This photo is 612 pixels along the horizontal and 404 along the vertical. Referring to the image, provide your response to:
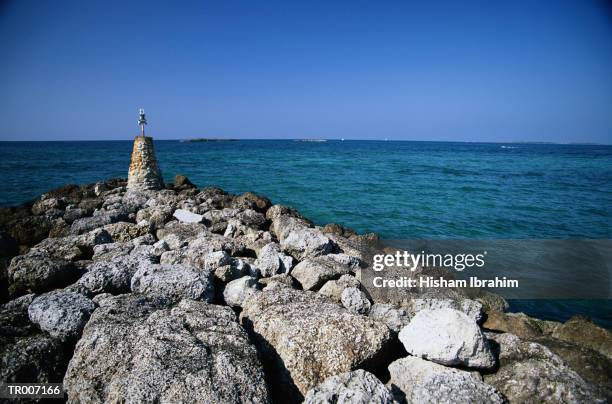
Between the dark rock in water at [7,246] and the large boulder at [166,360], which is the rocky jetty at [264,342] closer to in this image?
the large boulder at [166,360]

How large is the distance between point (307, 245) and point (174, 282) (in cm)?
336

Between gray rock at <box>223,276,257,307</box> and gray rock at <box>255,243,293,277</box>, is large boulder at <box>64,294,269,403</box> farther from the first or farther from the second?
gray rock at <box>255,243,293,277</box>

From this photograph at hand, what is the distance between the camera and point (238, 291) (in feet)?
18.4

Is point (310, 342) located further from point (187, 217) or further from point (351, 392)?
point (187, 217)

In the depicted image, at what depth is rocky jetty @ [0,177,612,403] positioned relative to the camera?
315 cm

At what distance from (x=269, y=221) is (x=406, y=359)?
8.41m

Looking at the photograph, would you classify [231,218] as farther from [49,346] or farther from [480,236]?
[480,236]

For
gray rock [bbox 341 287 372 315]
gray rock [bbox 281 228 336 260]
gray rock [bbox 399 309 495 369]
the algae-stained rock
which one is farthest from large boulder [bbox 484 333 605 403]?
gray rock [bbox 281 228 336 260]

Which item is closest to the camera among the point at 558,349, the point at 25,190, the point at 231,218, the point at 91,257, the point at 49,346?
the point at 49,346

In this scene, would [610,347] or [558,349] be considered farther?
[610,347]

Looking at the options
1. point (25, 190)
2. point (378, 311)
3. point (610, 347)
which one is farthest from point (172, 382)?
point (25, 190)

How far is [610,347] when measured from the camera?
4.83 metres

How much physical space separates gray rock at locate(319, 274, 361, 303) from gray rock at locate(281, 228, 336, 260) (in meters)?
1.45

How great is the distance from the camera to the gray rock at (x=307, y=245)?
7.70m
